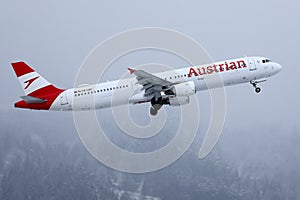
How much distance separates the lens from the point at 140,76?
60750 mm

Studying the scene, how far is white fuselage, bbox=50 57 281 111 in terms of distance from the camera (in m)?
64.2

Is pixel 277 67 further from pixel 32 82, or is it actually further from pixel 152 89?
pixel 32 82

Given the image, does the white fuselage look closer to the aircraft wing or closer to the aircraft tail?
the aircraft wing

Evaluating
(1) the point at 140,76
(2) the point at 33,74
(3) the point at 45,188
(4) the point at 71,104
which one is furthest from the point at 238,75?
(3) the point at 45,188

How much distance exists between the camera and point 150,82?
2461 inches

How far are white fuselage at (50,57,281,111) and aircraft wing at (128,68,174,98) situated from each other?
118cm

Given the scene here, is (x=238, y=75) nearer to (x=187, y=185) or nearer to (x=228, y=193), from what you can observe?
(x=228, y=193)

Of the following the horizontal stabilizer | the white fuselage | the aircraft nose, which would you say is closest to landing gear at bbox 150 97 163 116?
the white fuselage

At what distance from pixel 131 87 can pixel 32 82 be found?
15.6 metres

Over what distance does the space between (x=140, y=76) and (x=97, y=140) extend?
118256mm

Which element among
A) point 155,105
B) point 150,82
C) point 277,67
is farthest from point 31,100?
point 277,67

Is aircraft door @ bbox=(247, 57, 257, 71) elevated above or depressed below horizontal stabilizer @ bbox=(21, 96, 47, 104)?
above

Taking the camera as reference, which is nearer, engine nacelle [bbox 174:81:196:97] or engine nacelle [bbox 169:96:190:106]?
engine nacelle [bbox 174:81:196:97]

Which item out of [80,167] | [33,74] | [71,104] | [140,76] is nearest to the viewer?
[140,76]
